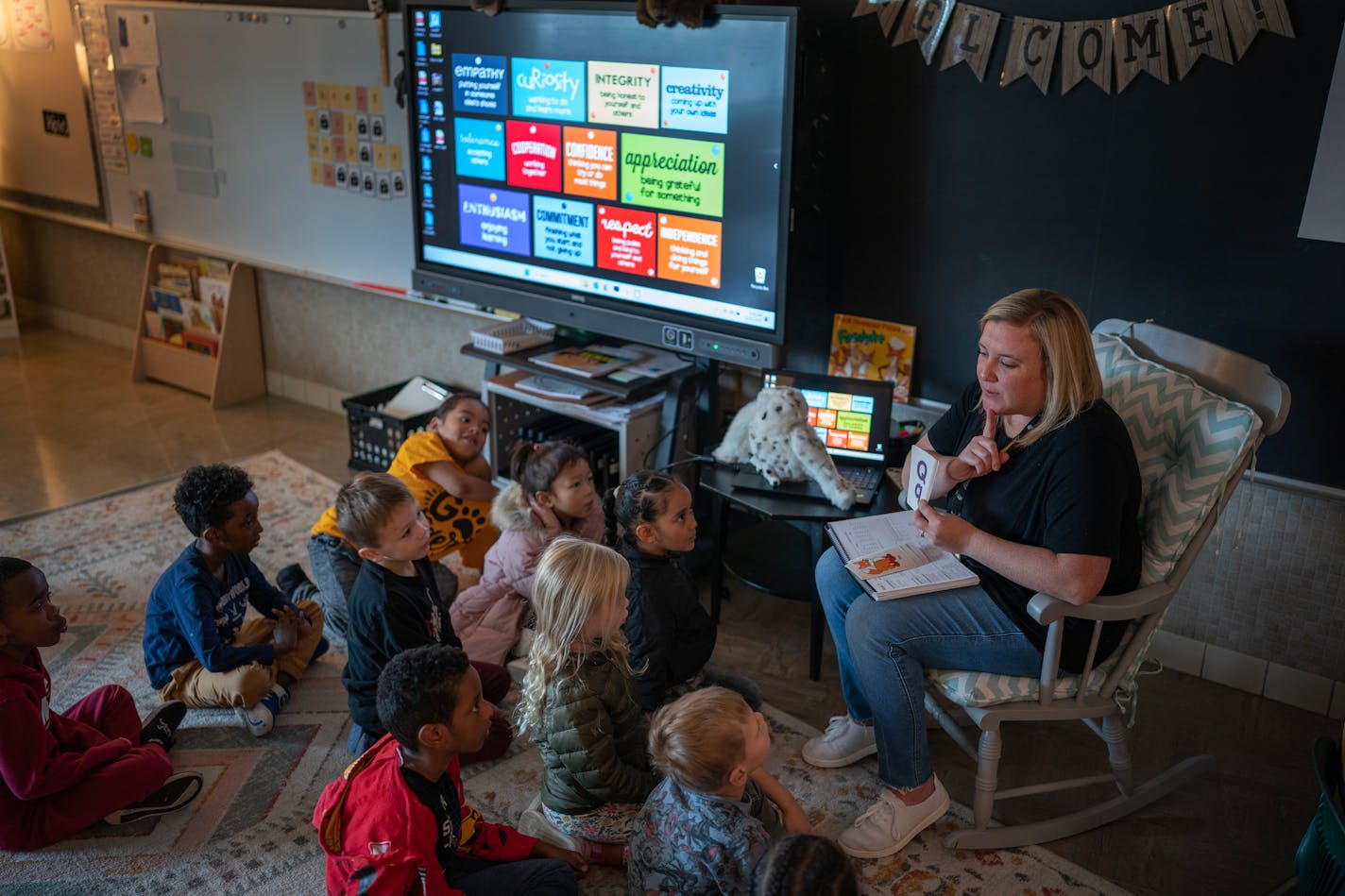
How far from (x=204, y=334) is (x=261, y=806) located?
3.23 m

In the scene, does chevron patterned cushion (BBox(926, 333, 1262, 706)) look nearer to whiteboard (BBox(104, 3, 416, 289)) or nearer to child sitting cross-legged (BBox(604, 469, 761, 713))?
child sitting cross-legged (BBox(604, 469, 761, 713))

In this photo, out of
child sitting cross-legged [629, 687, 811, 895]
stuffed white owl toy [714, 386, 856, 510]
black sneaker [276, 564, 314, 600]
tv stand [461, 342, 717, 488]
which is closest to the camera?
child sitting cross-legged [629, 687, 811, 895]

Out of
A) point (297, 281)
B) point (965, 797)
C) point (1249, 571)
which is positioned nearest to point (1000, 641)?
point (965, 797)

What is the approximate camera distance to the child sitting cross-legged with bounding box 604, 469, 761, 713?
223cm

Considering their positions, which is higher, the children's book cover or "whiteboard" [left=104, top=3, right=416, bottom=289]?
"whiteboard" [left=104, top=3, right=416, bottom=289]

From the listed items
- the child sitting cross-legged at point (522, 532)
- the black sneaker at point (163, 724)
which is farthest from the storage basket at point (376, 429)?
the black sneaker at point (163, 724)

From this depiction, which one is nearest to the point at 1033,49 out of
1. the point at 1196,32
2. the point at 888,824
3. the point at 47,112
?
the point at 1196,32

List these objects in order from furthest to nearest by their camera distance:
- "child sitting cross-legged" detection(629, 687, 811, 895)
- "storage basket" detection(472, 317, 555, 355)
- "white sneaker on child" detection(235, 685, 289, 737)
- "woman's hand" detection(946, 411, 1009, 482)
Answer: "storage basket" detection(472, 317, 555, 355)
"white sneaker on child" detection(235, 685, 289, 737)
"woman's hand" detection(946, 411, 1009, 482)
"child sitting cross-legged" detection(629, 687, 811, 895)

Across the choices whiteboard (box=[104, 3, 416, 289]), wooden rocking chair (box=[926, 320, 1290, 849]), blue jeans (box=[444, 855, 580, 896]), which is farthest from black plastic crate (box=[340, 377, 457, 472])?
wooden rocking chair (box=[926, 320, 1290, 849])

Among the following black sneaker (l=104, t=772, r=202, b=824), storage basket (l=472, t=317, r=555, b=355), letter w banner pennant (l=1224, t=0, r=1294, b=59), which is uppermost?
letter w banner pennant (l=1224, t=0, r=1294, b=59)

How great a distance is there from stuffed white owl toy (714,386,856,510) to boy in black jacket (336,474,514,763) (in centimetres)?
88

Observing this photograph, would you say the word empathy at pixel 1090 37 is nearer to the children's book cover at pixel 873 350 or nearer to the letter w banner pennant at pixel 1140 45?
the letter w banner pennant at pixel 1140 45

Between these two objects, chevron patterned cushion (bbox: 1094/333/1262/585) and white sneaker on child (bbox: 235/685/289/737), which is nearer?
chevron patterned cushion (bbox: 1094/333/1262/585)

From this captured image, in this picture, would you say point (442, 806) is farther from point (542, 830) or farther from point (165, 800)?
point (165, 800)
